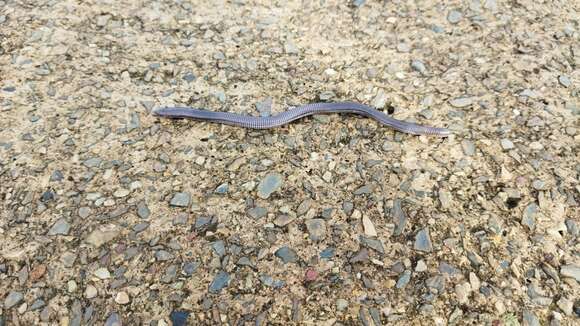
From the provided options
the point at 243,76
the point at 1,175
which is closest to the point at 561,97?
the point at 243,76

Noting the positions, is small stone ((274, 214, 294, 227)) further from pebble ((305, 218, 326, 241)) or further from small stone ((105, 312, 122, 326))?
small stone ((105, 312, 122, 326))

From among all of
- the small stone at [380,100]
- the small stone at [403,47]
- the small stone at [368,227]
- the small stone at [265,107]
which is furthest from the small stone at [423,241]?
the small stone at [403,47]

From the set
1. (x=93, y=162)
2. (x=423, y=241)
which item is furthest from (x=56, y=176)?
(x=423, y=241)

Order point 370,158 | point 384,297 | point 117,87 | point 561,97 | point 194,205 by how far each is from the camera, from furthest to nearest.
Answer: point 117,87 → point 561,97 → point 370,158 → point 194,205 → point 384,297

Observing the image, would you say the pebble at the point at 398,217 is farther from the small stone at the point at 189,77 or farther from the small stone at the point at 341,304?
the small stone at the point at 189,77

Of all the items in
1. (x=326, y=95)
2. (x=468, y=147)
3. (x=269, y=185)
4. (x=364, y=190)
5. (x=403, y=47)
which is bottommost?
(x=269, y=185)

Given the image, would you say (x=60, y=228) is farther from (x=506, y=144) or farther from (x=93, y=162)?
(x=506, y=144)

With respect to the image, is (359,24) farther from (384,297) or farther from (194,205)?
(384,297)
